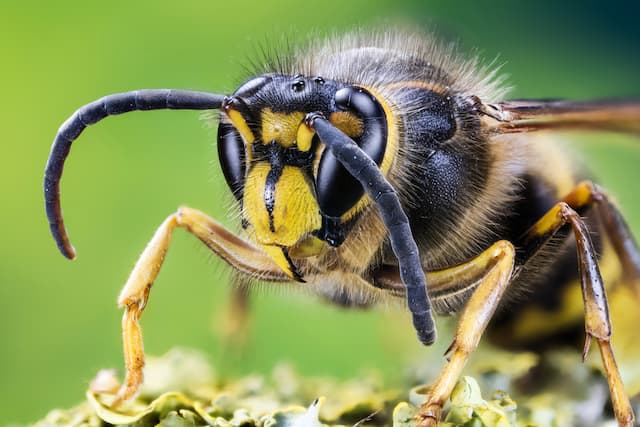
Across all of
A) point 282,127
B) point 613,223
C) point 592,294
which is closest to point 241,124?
point 282,127

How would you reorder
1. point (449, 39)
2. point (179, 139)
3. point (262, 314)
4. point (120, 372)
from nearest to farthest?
point (120, 372) → point (449, 39) → point (262, 314) → point (179, 139)

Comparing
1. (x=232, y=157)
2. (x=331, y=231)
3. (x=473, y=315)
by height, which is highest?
(x=232, y=157)

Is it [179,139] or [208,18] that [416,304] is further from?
[208,18]

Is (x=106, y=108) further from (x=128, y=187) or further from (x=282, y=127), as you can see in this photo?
(x=128, y=187)

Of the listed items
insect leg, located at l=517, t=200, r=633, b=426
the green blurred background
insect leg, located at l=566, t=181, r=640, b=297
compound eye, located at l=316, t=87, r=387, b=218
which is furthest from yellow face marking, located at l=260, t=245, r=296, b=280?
the green blurred background

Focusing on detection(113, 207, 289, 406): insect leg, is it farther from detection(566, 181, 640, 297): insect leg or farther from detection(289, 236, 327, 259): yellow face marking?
detection(566, 181, 640, 297): insect leg

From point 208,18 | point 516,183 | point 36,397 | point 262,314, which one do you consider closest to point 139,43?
point 208,18
